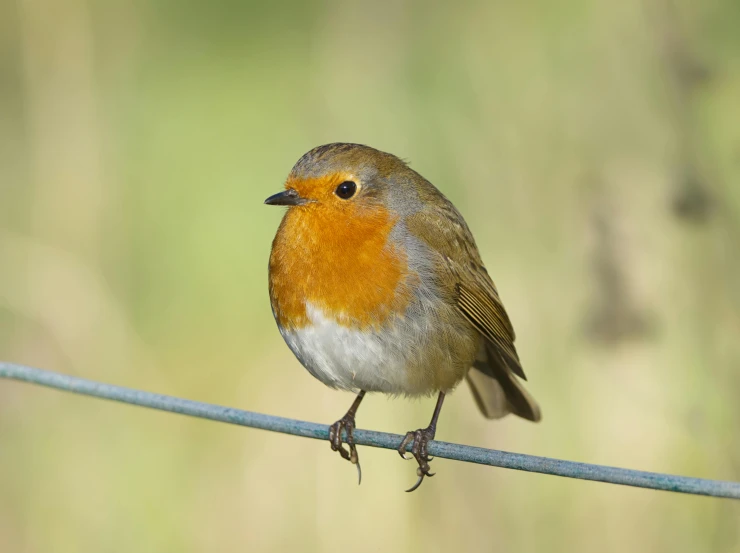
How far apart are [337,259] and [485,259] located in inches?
58.3

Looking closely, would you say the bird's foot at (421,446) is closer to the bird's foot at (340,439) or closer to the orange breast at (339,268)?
the bird's foot at (340,439)

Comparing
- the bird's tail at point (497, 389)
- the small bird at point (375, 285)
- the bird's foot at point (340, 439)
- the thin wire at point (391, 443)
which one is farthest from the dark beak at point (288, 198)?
the bird's tail at point (497, 389)

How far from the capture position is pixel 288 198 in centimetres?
308

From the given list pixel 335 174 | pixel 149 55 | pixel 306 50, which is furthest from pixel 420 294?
pixel 149 55

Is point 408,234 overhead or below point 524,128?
below

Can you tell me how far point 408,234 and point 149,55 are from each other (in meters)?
3.39

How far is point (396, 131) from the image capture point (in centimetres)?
408

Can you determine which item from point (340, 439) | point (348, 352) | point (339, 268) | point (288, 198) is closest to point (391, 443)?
point (348, 352)

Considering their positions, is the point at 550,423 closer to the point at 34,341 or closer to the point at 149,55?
the point at 34,341

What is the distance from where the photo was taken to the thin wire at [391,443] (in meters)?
1.84

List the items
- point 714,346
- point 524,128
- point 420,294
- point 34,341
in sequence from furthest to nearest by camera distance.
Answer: point 34,341
point 524,128
point 714,346
point 420,294

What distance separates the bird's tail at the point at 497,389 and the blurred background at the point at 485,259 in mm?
166

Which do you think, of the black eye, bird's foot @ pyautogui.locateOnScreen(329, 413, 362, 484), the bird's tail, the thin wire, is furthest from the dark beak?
the bird's tail

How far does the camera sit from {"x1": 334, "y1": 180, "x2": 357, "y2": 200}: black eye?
3127 millimetres
